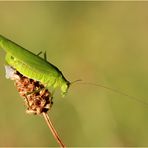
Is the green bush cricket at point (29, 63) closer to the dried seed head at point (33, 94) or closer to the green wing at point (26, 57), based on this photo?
the green wing at point (26, 57)

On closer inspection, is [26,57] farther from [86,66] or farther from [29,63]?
[86,66]

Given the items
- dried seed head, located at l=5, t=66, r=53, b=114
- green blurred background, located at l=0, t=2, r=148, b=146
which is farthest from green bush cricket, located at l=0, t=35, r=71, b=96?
green blurred background, located at l=0, t=2, r=148, b=146

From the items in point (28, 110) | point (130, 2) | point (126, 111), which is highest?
point (28, 110)

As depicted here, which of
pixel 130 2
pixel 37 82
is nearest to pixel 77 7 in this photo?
pixel 130 2

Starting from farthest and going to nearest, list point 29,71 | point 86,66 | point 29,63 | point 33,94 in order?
point 86,66
point 29,63
point 29,71
point 33,94

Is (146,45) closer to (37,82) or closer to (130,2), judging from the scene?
(130,2)

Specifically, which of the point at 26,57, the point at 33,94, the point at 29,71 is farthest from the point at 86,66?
the point at 33,94
